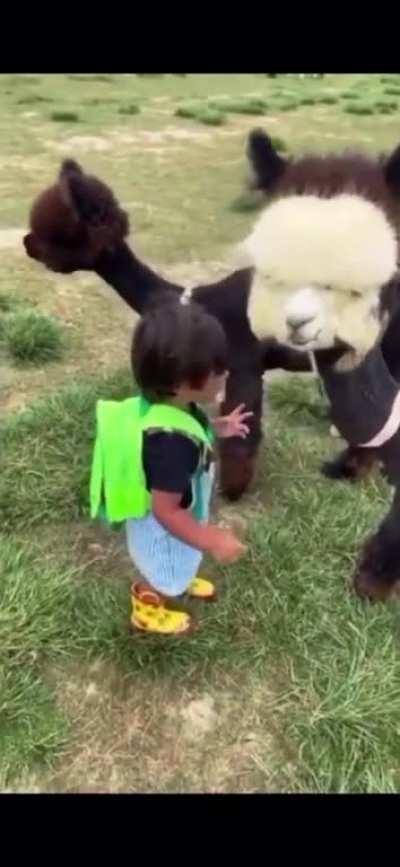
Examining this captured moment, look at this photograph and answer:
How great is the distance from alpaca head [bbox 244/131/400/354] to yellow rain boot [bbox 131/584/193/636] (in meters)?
0.63

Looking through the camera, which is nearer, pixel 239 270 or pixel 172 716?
pixel 172 716

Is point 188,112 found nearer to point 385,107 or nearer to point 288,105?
point 288,105

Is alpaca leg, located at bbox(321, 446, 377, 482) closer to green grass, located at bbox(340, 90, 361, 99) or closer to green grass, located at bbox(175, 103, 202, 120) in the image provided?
green grass, located at bbox(175, 103, 202, 120)

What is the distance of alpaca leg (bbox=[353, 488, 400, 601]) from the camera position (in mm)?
2230

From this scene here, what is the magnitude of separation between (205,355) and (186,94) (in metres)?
9.80

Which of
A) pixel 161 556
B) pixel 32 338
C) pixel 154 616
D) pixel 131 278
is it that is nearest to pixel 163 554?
pixel 161 556

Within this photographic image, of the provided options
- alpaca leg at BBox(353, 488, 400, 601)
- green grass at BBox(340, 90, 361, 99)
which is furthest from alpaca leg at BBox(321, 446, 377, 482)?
green grass at BBox(340, 90, 361, 99)

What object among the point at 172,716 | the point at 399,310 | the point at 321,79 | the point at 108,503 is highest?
the point at 399,310

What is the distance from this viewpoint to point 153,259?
4.94 metres

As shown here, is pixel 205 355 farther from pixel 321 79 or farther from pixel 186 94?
pixel 321 79

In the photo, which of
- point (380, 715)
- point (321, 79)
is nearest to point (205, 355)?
point (380, 715)

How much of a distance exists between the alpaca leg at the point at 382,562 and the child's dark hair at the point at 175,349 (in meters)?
0.67

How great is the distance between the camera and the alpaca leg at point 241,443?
2.55 meters

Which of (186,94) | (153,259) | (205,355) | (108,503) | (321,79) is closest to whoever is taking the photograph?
(205,355)
